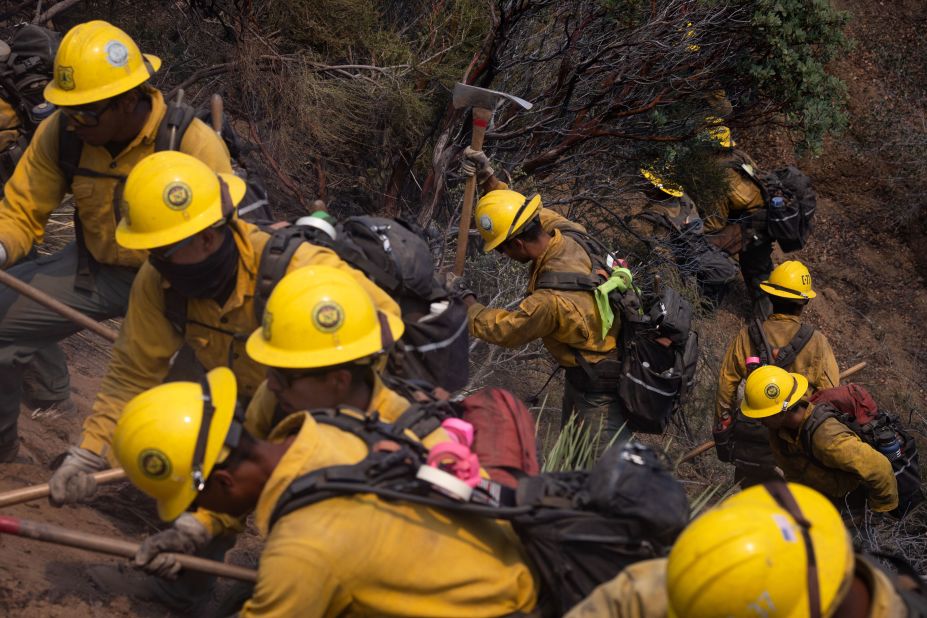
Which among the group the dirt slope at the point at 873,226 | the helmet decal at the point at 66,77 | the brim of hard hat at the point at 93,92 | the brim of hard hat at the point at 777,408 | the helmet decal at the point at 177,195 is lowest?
the dirt slope at the point at 873,226

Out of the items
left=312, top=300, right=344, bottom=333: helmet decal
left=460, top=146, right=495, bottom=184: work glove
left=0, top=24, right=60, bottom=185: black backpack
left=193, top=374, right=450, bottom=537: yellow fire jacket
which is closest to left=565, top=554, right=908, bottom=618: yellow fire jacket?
left=193, top=374, right=450, bottom=537: yellow fire jacket

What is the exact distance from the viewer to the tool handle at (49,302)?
4.15m

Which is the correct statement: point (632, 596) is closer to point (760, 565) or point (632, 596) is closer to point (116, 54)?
point (760, 565)

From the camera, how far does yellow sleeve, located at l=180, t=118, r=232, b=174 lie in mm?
4270

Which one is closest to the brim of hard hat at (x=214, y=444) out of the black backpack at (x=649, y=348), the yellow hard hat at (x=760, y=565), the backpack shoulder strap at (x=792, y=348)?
the yellow hard hat at (x=760, y=565)

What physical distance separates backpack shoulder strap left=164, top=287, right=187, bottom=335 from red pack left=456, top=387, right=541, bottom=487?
4.12ft

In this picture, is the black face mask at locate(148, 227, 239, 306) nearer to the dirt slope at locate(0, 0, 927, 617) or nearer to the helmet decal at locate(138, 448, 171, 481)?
the helmet decal at locate(138, 448, 171, 481)

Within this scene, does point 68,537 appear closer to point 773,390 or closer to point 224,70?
point 773,390

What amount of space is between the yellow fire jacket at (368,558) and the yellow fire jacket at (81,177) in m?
1.93

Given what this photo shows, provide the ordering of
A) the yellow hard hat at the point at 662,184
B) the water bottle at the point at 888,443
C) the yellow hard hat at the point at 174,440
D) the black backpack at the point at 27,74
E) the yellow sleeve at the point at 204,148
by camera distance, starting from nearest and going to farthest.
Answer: the yellow hard hat at the point at 174,440 < the yellow sleeve at the point at 204,148 < the black backpack at the point at 27,74 < the water bottle at the point at 888,443 < the yellow hard hat at the point at 662,184

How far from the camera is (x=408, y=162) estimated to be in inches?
290

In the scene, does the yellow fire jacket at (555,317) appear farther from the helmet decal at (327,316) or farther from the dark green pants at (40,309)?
the helmet decal at (327,316)

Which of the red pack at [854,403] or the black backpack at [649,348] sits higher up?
the black backpack at [649,348]

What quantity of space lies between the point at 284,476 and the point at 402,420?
0.43 metres
